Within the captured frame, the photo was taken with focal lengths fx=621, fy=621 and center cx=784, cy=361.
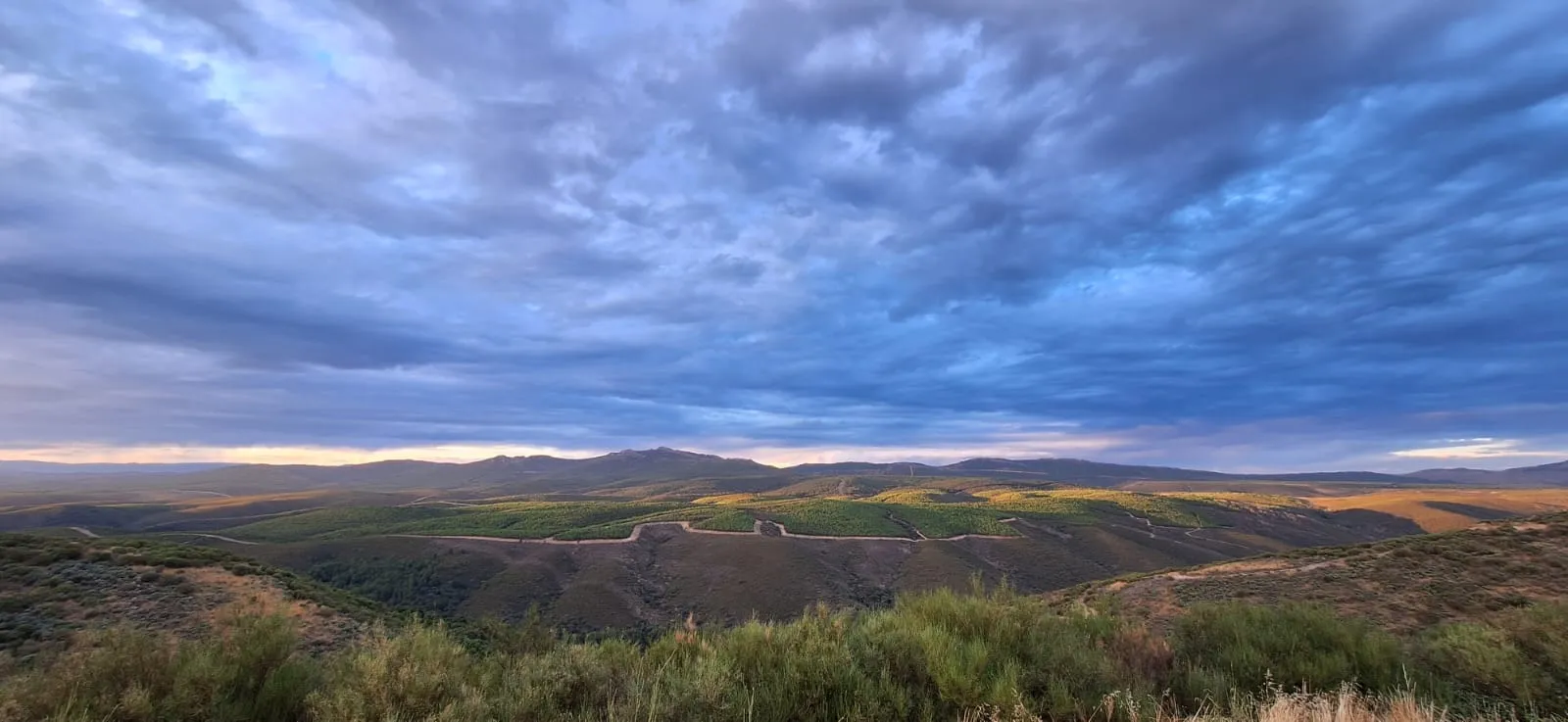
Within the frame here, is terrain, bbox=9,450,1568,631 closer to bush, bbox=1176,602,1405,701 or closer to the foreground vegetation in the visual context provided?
bush, bbox=1176,602,1405,701

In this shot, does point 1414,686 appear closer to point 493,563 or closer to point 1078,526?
point 493,563

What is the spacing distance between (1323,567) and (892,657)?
28324mm

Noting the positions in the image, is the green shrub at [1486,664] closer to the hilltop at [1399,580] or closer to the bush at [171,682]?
the hilltop at [1399,580]

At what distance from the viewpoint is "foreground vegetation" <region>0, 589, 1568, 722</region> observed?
5.93m

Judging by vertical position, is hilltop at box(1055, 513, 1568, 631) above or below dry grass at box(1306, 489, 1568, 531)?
above

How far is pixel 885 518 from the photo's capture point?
99812 mm

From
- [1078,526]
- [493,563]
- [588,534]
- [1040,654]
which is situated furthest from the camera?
[1078,526]

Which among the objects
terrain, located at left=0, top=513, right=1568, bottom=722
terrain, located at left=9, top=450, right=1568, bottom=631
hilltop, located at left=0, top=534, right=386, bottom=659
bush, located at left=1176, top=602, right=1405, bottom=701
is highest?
terrain, located at left=0, top=513, right=1568, bottom=722

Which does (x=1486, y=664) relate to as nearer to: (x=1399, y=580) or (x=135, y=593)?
(x=1399, y=580)

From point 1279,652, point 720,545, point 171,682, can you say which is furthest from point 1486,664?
point 720,545

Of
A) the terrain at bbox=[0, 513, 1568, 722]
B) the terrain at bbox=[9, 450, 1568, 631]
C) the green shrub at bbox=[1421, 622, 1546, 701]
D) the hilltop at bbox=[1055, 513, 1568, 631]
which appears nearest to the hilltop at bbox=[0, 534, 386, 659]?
the terrain at bbox=[9, 450, 1568, 631]

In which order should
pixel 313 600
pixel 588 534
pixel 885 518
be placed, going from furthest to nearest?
pixel 885 518 → pixel 588 534 → pixel 313 600

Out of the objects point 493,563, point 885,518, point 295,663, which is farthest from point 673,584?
point 295,663

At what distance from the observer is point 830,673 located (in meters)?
7.04
